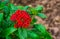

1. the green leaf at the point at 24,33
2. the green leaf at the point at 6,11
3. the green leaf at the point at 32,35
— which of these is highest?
the green leaf at the point at 6,11

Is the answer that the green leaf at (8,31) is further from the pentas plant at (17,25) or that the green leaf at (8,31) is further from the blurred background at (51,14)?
the blurred background at (51,14)

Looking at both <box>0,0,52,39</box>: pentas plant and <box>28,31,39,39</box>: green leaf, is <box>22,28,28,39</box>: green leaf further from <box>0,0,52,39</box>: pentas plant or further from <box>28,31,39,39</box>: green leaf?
<box>28,31,39,39</box>: green leaf

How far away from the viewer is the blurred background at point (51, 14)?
14.0 ft

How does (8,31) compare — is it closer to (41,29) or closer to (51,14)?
(41,29)

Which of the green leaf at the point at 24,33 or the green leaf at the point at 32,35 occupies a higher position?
the green leaf at the point at 24,33

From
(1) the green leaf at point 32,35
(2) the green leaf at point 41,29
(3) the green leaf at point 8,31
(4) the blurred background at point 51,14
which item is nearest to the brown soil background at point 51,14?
(4) the blurred background at point 51,14

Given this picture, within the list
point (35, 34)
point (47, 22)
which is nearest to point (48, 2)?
point (47, 22)

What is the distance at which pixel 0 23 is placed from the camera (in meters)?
2.99

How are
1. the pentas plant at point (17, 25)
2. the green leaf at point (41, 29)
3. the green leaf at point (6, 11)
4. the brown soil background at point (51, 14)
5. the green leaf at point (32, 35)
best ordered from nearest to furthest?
the pentas plant at point (17, 25)
the green leaf at point (32, 35)
the green leaf at point (41, 29)
the green leaf at point (6, 11)
the brown soil background at point (51, 14)

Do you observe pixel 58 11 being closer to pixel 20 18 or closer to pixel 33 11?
pixel 33 11

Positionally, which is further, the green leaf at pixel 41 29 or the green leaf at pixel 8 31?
the green leaf at pixel 41 29

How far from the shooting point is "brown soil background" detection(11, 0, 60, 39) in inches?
168

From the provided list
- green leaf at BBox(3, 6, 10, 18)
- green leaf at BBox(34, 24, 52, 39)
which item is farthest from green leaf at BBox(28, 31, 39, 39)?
green leaf at BBox(3, 6, 10, 18)

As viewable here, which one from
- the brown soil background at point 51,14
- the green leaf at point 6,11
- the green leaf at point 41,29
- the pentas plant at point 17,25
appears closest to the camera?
the pentas plant at point 17,25
